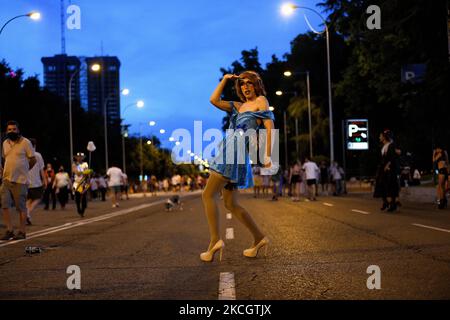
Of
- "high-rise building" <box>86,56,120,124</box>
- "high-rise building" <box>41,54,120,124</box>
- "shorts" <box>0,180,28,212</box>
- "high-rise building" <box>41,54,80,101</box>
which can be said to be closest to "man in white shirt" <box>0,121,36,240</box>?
"shorts" <box>0,180,28,212</box>

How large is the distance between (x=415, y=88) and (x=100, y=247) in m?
18.3

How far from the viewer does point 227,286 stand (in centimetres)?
565

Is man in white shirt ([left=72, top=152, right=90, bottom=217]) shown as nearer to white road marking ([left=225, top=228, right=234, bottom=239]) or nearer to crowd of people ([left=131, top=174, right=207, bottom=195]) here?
white road marking ([left=225, top=228, right=234, bottom=239])

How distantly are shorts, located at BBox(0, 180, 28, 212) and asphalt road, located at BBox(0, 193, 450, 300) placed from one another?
0.63 meters

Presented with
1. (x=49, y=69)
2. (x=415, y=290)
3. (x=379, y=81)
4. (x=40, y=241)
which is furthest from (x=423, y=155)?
(x=49, y=69)

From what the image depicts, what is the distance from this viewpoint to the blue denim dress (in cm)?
689

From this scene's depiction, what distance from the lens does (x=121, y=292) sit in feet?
18.0

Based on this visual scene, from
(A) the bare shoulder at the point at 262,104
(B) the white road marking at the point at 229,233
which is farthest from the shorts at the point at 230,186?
(B) the white road marking at the point at 229,233

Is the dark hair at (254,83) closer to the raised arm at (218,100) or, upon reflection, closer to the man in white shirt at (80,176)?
the raised arm at (218,100)

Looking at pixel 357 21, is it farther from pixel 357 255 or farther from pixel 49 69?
pixel 49 69

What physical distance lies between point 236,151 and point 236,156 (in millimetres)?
52

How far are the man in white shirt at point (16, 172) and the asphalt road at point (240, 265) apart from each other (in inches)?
24.3
